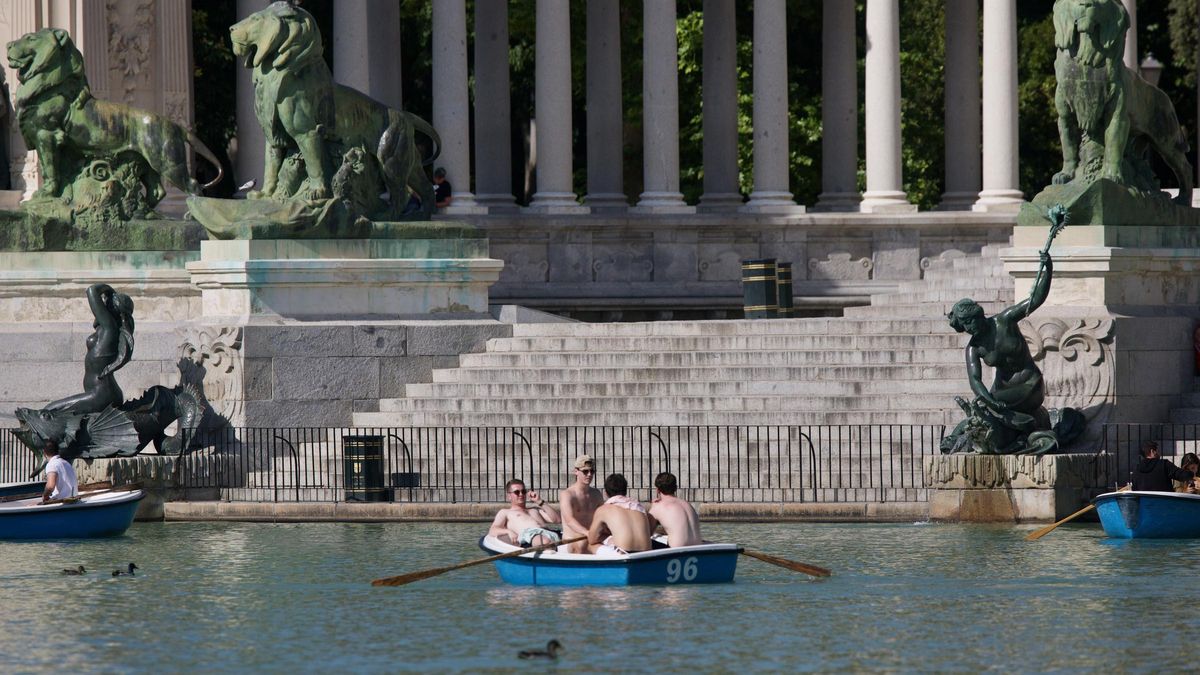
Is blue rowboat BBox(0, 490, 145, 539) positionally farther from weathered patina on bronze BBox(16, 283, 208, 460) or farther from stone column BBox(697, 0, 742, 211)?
stone column BBox(697, 0, 742, 211)

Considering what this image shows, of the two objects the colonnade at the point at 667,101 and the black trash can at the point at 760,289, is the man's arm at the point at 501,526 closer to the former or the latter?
the black trash can at the point at 760,289

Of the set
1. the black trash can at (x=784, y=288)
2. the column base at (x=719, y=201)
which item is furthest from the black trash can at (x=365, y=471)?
the column base at (x=719, y=201)

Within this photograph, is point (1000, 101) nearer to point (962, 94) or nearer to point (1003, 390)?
point (962, 94)

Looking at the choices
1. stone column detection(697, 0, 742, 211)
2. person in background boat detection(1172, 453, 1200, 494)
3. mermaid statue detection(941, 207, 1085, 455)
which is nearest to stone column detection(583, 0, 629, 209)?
stone column detection(697, 0, 742, 211)

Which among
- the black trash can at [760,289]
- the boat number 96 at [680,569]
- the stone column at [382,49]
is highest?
the stone column at [382,49]

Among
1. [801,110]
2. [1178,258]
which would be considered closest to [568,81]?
[801,110]

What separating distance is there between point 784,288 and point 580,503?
82.3ft

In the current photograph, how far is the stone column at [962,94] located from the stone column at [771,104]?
6.23 meters

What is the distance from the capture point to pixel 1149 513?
36906 millimetres

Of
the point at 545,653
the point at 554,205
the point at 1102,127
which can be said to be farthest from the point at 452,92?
the point at 545,653

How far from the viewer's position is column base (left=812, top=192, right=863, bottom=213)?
67875mm

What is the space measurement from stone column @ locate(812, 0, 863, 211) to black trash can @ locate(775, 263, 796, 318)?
1078 cm

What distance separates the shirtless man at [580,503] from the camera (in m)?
33.0

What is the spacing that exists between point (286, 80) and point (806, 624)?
19.0 m
